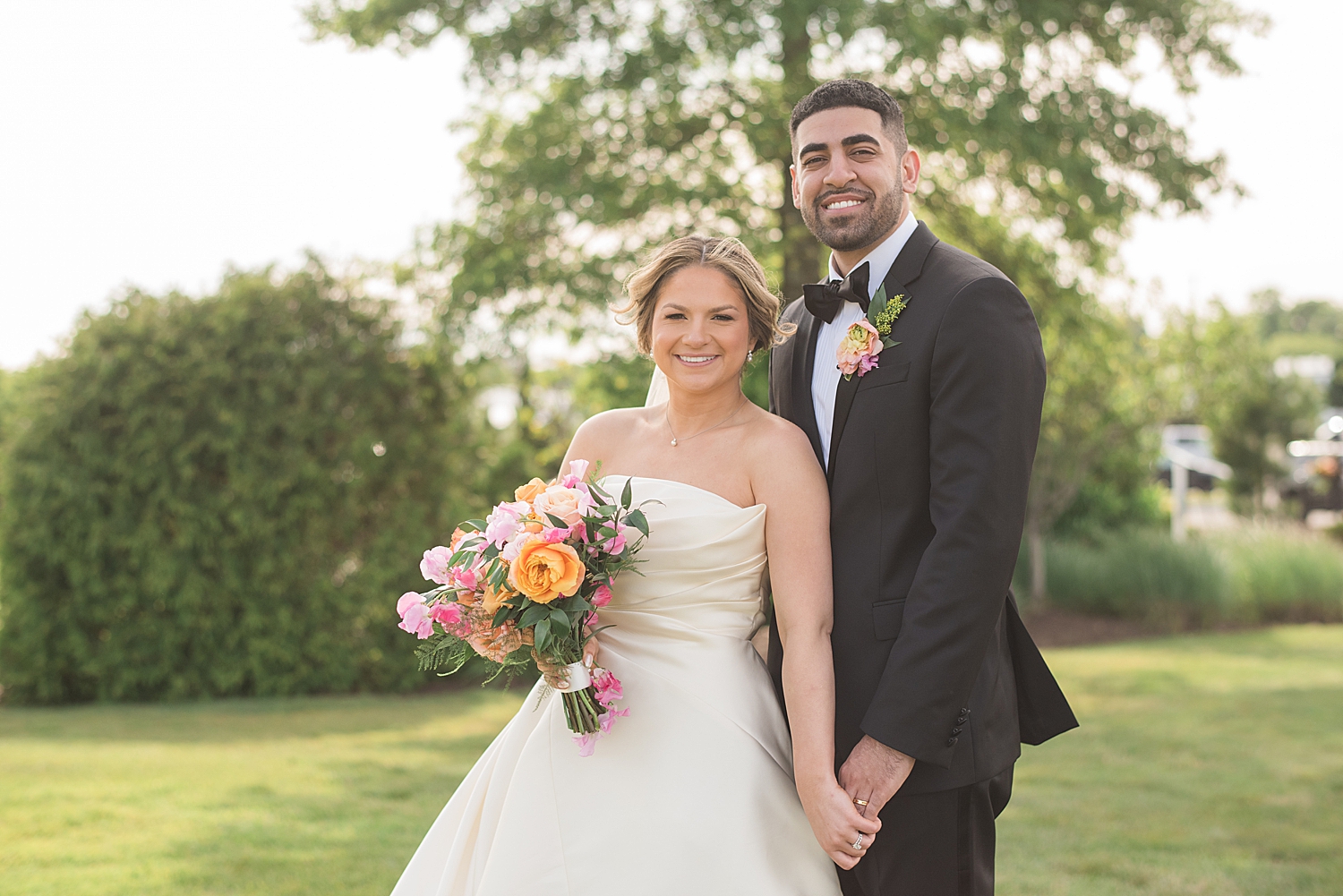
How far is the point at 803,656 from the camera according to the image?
2662 millimetres

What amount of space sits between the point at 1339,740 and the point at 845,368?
258 inches

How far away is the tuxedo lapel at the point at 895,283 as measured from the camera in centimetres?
274

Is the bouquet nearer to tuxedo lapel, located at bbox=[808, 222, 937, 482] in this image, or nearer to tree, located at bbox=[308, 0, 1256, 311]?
tuxedo lapel, located at bbox=[808, 222, 937, 482]

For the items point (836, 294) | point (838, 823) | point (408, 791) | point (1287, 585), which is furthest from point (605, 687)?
point (1287, 585)

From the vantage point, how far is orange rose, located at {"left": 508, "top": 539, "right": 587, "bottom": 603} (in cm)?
247

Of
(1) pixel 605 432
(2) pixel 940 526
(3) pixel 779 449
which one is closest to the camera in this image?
(2) pixel 940 526

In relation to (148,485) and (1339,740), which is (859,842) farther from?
(148,485)

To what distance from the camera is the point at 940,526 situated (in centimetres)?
246

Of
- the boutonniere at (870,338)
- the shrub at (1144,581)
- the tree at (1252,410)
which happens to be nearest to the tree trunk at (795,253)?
the shrub at (1144,581)

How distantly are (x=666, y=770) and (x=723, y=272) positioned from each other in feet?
4.52

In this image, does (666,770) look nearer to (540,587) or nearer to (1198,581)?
(540,587)

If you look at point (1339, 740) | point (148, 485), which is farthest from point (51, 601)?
point (1339, 740)

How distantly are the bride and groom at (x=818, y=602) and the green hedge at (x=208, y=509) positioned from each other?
657 centimetres

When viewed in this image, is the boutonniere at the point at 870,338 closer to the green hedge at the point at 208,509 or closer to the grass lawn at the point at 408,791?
the grass lawn at the point at 408,791
